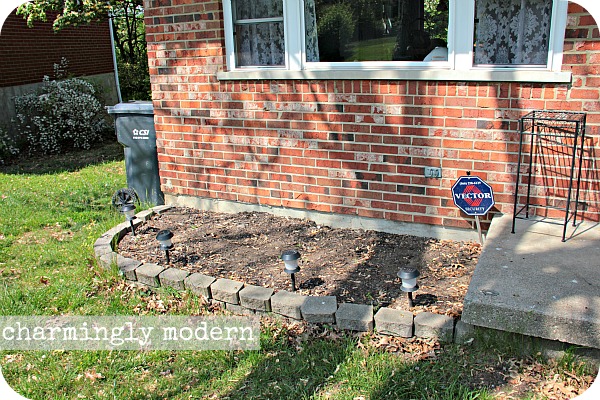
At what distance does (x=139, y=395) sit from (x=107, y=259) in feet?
6.09

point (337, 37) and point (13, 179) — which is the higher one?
point (337, 37)

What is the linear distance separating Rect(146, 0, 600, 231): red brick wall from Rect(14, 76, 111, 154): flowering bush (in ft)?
21.1

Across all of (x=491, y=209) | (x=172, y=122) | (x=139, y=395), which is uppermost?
(x=172, y=122)

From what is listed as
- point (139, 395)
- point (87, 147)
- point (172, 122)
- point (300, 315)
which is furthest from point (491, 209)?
point (87, 147)

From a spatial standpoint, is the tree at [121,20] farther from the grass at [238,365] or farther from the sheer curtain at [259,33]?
the grass at [238,365]

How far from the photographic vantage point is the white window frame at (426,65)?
158 inches

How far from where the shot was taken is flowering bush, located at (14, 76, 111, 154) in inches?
449

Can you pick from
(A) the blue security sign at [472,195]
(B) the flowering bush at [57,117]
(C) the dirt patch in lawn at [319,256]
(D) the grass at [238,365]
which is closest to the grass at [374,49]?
(A) the blue security sign at [472,195]

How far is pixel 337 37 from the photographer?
4973mm

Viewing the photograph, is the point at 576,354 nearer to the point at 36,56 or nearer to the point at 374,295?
the point at 374,295

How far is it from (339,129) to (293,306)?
1.95 m

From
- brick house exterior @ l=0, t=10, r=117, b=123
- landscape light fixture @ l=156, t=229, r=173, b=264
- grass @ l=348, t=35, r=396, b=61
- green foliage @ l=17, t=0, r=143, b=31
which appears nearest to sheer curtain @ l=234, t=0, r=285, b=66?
grass @ l=348, t=35, r=396, b=61

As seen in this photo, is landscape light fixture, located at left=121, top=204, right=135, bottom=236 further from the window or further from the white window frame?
the window

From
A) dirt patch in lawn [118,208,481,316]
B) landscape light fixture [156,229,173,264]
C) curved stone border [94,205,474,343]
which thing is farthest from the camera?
landscape light fixture [156,229,173,264]
